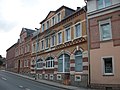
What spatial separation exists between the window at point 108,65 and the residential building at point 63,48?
8.17 ft

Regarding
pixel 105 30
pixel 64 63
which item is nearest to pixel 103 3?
pixel 105 30

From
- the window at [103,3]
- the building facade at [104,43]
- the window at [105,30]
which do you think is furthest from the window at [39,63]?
the window at [103,3]

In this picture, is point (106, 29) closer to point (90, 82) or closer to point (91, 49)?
point (91, 49)

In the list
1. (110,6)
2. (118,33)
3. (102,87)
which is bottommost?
(102,87)

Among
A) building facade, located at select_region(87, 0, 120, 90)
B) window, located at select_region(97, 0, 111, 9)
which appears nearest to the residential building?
building facade, located at select_region(87, 0, 120, 90)

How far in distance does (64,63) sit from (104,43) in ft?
26.2

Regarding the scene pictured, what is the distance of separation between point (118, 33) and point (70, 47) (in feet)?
25.8

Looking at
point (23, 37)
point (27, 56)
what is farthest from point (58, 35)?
point (23, 37)

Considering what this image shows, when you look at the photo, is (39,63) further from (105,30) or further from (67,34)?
(105,30)

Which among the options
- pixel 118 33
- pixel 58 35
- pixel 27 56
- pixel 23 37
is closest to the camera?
pixel 118 33

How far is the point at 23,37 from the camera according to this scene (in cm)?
4656

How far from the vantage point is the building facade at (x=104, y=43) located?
1916cm

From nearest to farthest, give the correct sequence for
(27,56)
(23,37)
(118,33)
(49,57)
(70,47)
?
(118,33)
(70,47)
(49,57)
(27,56)
(23,37)

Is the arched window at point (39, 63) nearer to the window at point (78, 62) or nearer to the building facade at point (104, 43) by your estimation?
the window at point (78, 62)
